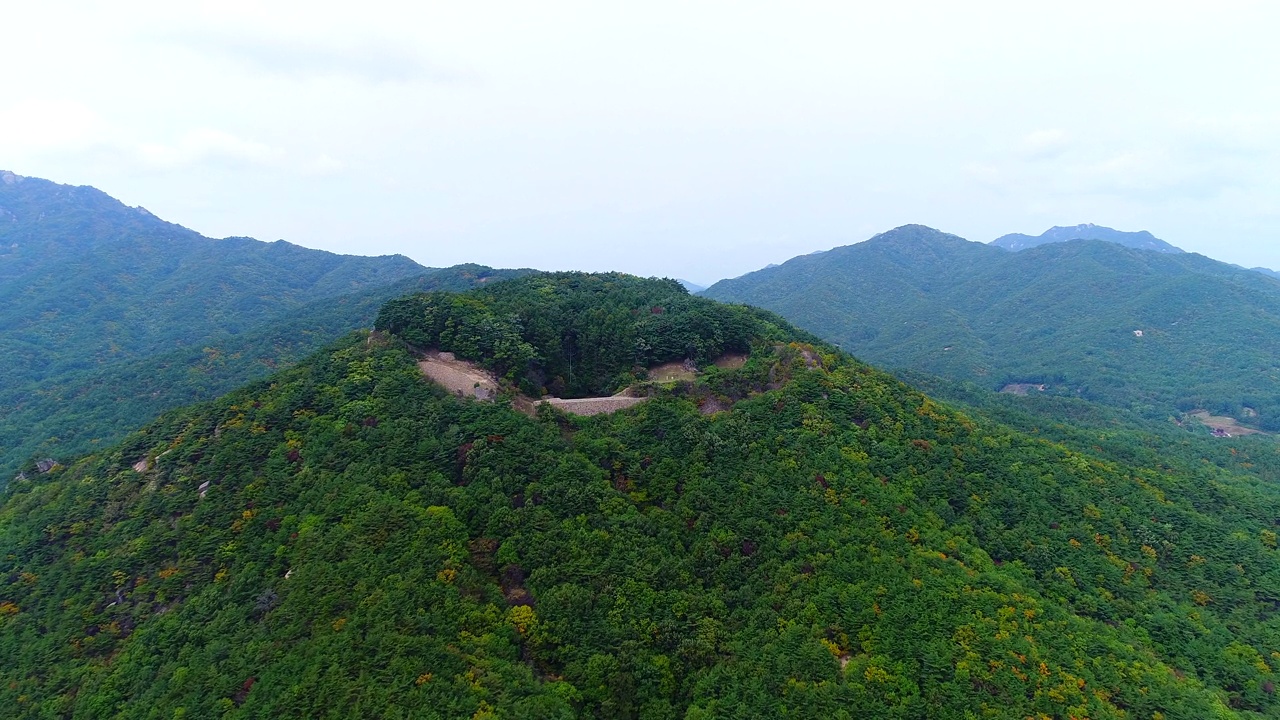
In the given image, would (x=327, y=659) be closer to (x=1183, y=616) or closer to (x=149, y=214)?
(x=1183, y=616)

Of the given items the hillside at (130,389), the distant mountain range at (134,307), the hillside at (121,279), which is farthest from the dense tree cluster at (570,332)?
the hillside at (121,279)

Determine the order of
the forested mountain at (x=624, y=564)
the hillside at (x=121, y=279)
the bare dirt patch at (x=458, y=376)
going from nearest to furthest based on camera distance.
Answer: the forested mountain at (x=624, y=564) < the bare dirt patch at (x=458, y=376) < the hillside at (x=121, y=279)

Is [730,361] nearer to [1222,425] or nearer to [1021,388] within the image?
[1222,425]

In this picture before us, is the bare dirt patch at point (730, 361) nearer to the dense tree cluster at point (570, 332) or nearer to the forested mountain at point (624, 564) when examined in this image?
the dense tree cluster at point (570, 332)

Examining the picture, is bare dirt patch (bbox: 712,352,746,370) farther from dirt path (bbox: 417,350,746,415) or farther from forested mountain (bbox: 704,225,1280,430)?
forested mountain (bbox: 704,225,1280,430)

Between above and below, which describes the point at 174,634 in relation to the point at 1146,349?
below

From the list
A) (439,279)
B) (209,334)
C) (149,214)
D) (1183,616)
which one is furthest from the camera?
(149,214)

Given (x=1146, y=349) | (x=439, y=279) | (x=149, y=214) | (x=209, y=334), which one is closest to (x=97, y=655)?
(x=439, y=279)

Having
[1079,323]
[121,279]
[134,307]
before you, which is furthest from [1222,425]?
[121,279]
